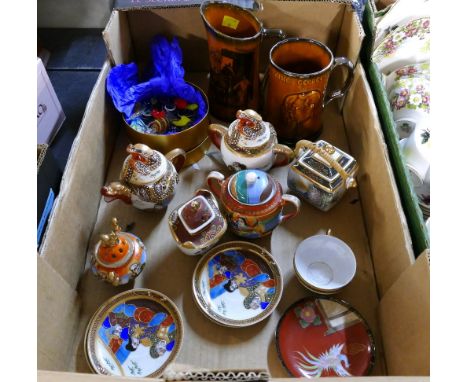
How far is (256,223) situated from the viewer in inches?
29.3

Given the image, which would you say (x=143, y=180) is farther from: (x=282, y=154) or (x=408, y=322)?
(x=408, y=322)

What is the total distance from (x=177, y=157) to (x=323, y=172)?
0.29 m

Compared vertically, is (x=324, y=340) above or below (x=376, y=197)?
below

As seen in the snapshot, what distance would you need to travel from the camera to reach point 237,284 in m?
0.76

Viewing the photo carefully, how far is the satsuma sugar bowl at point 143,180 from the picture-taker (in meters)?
0.75

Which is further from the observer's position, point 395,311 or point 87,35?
point 87,35

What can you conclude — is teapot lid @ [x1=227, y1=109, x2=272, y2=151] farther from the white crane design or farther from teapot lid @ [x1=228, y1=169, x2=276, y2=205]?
the white crane design

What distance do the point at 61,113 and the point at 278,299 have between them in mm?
649

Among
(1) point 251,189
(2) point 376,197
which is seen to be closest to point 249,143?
(1) point 251,189

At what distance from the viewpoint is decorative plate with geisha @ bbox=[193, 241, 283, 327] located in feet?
2.36

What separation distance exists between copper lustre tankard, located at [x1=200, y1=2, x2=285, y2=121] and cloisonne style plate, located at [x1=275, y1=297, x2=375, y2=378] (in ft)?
1.55

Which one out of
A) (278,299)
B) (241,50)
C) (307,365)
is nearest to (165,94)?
(241,50)

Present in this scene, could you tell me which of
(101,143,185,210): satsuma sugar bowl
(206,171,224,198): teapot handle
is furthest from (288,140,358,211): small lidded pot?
(101,143,185,210): satsuma sugar bowl

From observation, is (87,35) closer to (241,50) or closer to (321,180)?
(241,50)
